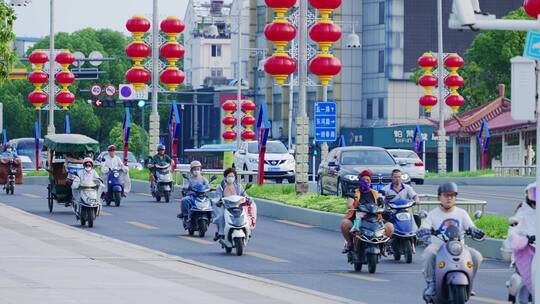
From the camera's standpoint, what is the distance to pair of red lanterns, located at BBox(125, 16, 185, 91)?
45438 mm

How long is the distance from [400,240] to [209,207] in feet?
20.9

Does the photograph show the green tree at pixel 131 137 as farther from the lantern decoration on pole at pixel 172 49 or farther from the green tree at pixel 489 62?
the lantern decoration on pole at pixel 172 49

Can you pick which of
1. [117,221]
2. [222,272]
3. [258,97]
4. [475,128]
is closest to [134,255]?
[222,272]

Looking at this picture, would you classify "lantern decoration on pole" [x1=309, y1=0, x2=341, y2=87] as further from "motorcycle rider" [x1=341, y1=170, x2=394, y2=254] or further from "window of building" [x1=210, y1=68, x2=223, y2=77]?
"window of building" [x1=210, y1=68, x2=223, y2=77]

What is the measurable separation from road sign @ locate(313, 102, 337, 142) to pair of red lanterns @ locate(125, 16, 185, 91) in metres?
6.78

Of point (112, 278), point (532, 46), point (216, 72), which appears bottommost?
point (112, 278)

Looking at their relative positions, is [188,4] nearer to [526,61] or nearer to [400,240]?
[400,240]

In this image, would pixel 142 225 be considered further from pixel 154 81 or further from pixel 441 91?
pixel 441 91

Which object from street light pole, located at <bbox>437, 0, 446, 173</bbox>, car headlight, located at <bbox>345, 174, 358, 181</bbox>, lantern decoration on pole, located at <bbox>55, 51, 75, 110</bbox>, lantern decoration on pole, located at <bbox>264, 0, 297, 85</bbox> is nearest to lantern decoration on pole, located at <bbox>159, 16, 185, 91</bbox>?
lantern decoration on pole, located at <bbox>264, 0, 297, 85</bbox>

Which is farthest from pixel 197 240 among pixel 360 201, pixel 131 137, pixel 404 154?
pixel 131 137

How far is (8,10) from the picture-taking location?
84.7 ft

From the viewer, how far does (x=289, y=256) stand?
25297 millimetres

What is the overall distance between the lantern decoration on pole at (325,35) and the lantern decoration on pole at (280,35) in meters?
0.52

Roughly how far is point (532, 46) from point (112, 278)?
8.90 metres
